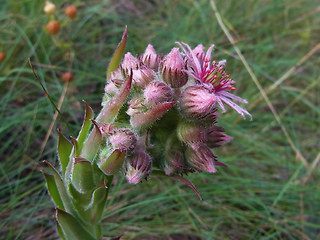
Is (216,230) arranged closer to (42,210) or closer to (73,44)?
(42,210)

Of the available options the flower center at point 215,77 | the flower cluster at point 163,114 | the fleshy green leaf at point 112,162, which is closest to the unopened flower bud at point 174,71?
the flower cluster at point 163,114

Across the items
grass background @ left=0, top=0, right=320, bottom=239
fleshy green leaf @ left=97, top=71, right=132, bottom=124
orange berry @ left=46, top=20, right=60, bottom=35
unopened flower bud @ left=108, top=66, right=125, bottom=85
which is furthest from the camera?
orange berry @ left=46, top=20, right=60, bottom=35

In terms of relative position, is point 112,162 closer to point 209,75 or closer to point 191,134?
point 191,134

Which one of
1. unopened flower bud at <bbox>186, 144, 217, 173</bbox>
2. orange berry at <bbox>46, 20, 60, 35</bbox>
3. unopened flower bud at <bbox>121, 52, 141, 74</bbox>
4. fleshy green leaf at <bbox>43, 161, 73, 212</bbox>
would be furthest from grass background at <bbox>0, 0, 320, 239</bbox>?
unopened flower bud at <bbox>121, 52, 141, 74</bbox>

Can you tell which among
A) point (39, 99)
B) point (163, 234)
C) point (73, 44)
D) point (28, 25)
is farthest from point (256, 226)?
point (28, 25)

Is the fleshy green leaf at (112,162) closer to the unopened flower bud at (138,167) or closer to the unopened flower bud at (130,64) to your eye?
the unopened flower bud at (138,167)

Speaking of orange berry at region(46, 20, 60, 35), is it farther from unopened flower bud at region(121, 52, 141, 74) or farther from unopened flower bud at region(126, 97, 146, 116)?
unopened flower bud at region(126, 97, 146, 116)
